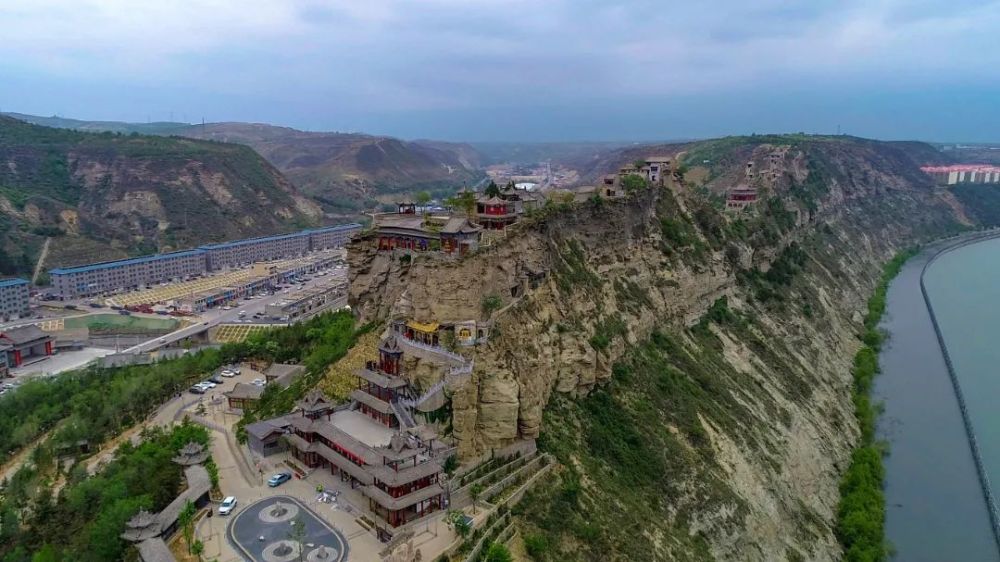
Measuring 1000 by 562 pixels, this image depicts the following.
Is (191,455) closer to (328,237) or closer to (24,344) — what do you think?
(24,344)

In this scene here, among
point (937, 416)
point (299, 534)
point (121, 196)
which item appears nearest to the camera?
point (299, 534)

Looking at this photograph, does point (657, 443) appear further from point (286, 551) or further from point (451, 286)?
point (286, 551)

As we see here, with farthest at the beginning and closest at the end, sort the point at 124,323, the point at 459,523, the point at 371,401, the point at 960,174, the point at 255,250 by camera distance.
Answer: the point at 960,174 < the point at 255,250 < the point at 124,323 < the point at 371,401 < the point at 459,523

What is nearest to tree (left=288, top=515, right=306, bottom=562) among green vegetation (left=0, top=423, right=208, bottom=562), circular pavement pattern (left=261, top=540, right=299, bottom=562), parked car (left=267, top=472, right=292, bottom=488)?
circular pavement pattern (left=261, top=540, right=299, bottom=562)

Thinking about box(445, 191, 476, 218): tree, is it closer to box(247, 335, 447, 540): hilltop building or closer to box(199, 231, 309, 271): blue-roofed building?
box(247, 335, 447, 540): hilltop building

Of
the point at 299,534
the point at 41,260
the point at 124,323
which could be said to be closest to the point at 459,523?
the point at 299,534

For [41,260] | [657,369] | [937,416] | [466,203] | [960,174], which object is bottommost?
[937,416]

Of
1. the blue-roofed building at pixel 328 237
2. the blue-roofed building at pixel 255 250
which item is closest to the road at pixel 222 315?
the blue-roofed building at pixel 255 250
